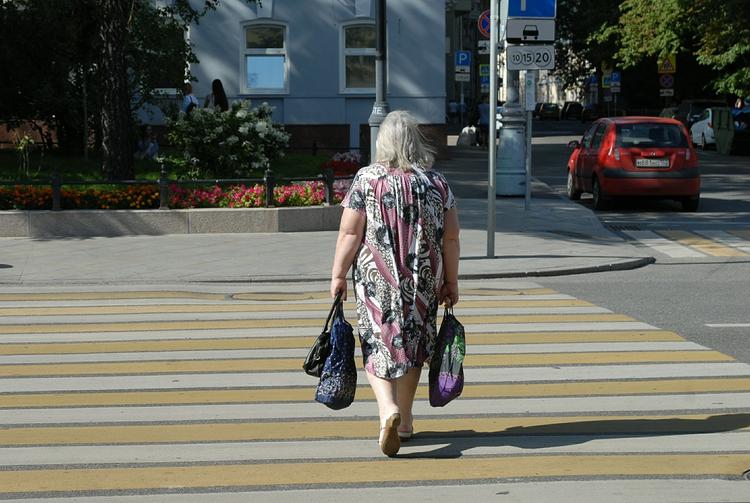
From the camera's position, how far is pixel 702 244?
17422 mm

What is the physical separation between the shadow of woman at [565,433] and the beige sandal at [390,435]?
0.14 meters

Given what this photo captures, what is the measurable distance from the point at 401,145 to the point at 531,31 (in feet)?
39.6

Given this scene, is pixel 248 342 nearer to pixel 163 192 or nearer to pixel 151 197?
pixel 163 192

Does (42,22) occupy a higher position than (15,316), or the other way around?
(42,22)

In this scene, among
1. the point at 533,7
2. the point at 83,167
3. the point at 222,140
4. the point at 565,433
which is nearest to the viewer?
the point at 565,433

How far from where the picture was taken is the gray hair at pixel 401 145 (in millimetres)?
6254

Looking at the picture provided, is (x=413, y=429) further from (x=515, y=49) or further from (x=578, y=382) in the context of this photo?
(x=515, y=49)

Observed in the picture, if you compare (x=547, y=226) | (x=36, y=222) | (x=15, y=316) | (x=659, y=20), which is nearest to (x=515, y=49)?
(x=547, y=226)

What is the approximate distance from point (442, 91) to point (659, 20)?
61.4 feet

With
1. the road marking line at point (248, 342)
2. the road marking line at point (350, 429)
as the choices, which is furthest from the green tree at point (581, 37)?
the road marking line at point (350, 429)

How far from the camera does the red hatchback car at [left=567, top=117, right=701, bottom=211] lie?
21938mm

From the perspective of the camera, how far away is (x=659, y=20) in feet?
158

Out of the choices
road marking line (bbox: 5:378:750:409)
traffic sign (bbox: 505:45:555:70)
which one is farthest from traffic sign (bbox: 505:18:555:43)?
road marking line (bbox: 5:378:750:409)

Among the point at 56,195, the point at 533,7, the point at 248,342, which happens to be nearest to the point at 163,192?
the point at 56,195
